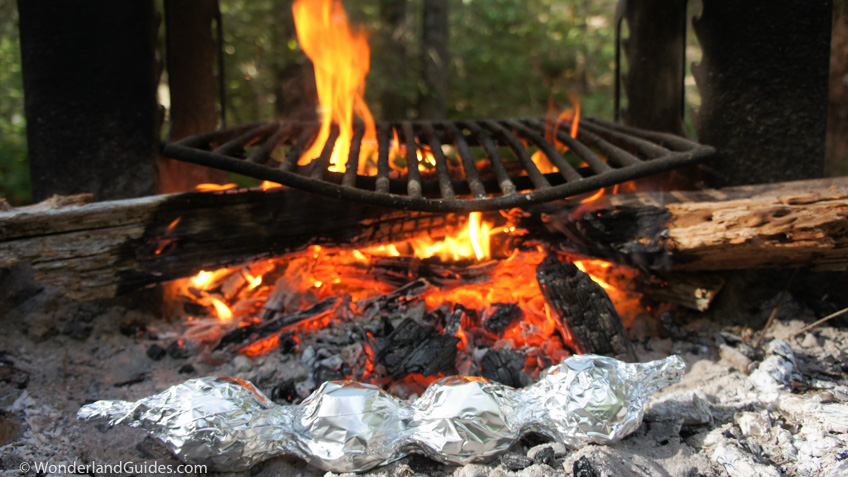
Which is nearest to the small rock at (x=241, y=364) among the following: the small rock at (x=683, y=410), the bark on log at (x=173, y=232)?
the bark on log at (x=173, y=232)

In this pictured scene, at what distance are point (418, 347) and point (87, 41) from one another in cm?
246

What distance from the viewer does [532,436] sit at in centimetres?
170

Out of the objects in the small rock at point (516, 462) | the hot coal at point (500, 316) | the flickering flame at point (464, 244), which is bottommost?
the small rock at point (516, 462)

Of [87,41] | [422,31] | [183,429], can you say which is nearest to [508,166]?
[183,429]

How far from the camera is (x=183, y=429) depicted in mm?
1569

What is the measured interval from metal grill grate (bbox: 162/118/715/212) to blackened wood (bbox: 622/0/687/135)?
468 mm

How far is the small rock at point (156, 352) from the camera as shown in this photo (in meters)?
2.34

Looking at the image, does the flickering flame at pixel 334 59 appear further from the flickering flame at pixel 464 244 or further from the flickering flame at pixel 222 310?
the flickering flame at pixel 222 310

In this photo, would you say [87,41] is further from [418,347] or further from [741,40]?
[741,40]

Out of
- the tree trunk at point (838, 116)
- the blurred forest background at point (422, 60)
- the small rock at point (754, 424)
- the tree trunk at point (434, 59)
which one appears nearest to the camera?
the small rock at point (754, 424)

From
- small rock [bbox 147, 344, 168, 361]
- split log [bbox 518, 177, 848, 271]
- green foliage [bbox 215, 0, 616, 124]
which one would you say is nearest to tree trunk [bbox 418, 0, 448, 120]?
green foliage [bbox 215, 0, 616, 124]

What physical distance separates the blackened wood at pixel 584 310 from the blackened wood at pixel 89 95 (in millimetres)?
2286

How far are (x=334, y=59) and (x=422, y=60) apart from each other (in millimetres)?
3859

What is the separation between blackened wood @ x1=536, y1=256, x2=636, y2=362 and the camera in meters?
2.08
